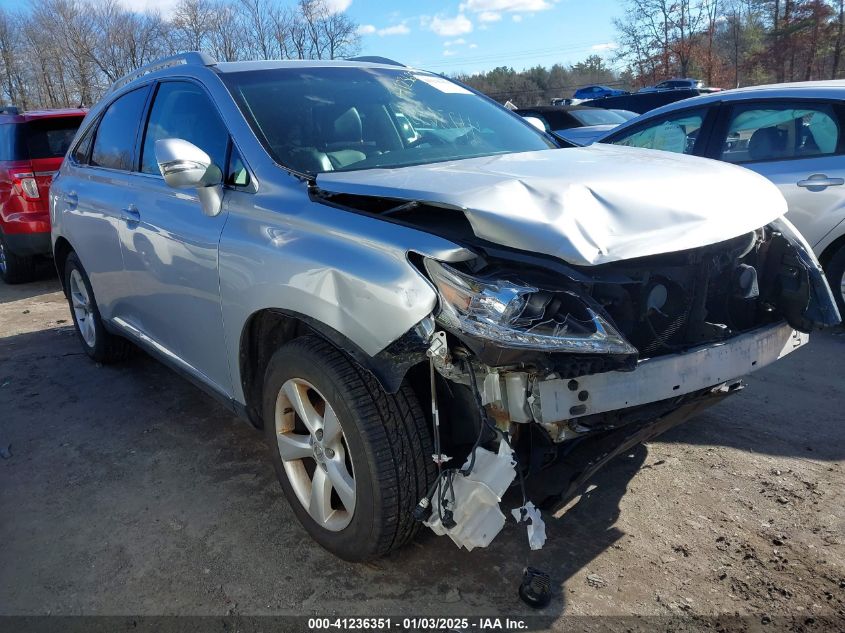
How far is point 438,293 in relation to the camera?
2.04 m

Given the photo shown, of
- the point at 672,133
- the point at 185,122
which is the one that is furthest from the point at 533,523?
the point at 672,133

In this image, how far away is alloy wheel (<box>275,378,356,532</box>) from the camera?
8.12 ft

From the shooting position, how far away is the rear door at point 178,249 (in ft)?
9.84

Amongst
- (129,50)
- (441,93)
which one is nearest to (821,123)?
(441,93)

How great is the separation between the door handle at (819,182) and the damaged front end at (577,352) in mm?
2485

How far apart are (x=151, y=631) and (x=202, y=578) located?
0.28 m

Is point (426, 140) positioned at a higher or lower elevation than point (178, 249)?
higher

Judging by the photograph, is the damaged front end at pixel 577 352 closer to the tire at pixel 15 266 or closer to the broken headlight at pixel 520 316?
the broken headlight at pixel 520 316

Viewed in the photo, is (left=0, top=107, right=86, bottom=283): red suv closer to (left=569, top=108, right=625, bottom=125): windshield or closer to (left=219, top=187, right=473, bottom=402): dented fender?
(left=219, top=187, right=473, bottom=402): dented fender

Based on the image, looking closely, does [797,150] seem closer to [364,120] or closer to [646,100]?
[364,120]

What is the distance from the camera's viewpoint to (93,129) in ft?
15.3

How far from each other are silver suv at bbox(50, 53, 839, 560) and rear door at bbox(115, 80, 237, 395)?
0.07 feet

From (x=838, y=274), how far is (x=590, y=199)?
11.6ft

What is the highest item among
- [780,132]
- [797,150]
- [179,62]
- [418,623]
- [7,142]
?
[179,62]
